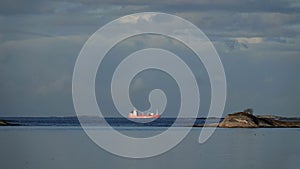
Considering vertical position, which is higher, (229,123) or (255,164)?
(229,123)

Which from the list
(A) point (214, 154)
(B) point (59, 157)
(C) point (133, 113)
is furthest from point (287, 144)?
(C) point (133, 113)

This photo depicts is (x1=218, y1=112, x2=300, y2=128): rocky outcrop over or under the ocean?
over

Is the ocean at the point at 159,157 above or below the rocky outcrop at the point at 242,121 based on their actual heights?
below

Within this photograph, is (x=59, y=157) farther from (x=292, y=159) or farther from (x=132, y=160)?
(x=292, y=159)

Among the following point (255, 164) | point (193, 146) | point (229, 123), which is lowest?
point (255, 164)

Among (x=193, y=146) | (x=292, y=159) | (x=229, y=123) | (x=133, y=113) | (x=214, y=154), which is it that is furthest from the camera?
(x=133, y=113)

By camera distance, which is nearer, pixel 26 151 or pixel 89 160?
pixel 89 160

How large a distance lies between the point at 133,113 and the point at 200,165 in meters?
100

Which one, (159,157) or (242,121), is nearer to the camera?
(159,157)

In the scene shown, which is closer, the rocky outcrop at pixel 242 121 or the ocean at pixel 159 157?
the ocean at pixel 159 157

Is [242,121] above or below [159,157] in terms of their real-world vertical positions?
above

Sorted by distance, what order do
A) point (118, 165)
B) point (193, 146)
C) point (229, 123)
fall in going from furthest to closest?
point (229, 123) < point (193, 146) < point (118, 165)

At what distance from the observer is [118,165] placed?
39.6 m

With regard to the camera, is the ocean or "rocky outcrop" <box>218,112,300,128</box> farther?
"rocky outcrop" <box>218,112,300,128</box>
